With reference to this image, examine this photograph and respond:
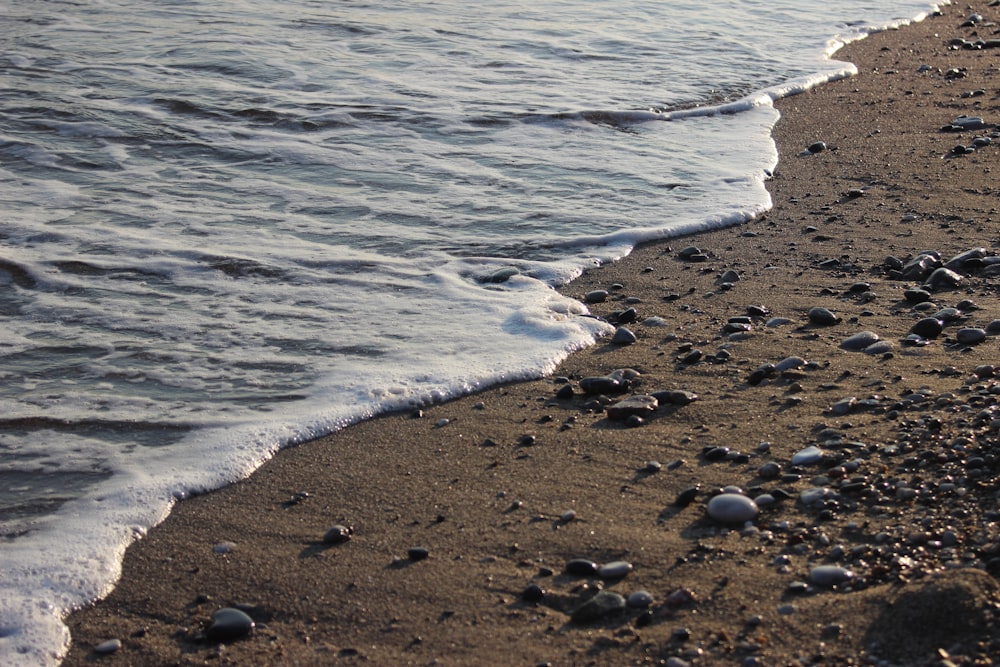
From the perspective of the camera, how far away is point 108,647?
8.05 ft

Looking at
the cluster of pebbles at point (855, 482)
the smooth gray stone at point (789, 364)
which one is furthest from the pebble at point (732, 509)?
the smooth gray stone at point (789, 364)

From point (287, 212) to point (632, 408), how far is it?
288 cm

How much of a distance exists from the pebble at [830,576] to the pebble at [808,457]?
62cm

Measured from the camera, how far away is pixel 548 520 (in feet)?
9.37

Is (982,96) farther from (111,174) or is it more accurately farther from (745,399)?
(111,174)

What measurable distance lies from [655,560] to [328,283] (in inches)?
100

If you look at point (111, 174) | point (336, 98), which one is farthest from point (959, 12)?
point (111, 174)

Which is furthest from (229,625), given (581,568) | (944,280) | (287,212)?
(287,212)

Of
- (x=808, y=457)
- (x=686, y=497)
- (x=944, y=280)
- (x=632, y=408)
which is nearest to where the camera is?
(x=686, y=497)

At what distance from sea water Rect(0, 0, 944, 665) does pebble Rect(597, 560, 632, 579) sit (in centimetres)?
122

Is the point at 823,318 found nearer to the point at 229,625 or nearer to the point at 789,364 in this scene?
the point at 789,364

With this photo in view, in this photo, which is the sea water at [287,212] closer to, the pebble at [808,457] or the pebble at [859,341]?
the pebble at [859,341]

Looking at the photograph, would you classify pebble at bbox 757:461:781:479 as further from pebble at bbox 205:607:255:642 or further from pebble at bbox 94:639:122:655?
pebble at bbox 94:639:122:655

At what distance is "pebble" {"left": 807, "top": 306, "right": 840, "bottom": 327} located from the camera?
4.15 meters
